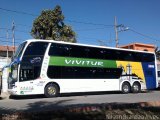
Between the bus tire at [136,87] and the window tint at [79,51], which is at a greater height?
the window tint at [79,51]

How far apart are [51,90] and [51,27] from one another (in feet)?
41.5

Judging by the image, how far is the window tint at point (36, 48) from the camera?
21708mm

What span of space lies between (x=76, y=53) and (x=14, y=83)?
5020 mm

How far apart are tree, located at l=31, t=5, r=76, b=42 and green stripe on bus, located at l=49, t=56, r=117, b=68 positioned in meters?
9.52

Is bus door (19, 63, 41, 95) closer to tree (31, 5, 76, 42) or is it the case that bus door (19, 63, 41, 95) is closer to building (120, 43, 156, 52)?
tree (31, 5, 76, 42)

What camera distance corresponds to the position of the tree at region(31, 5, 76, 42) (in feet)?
112

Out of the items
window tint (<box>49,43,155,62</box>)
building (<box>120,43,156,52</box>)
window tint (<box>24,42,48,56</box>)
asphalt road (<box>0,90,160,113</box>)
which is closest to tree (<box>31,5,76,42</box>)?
window tint (<box>49,43,155,62</box>)

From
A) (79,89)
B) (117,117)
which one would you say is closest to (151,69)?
(79,89)

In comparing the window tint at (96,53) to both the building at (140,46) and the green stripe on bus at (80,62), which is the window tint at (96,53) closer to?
the green stripe on bus at (80,62)

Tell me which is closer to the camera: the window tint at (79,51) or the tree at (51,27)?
the window tint at (79,51)

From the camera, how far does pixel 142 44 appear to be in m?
55.5

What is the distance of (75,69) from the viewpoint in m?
24.0

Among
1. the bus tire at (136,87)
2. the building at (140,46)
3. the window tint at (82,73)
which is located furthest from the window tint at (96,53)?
the building at (140,46)

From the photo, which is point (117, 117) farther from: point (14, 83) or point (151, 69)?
point (151, 69)
